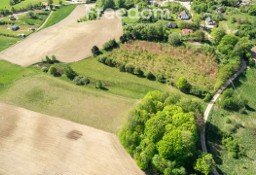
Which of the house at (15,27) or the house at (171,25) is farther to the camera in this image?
the house at (15,27)

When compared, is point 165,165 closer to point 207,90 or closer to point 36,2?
point 207,90

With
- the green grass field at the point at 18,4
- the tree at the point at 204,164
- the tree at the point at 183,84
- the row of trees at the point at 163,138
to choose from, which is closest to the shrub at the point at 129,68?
the tree at the point at 183,84

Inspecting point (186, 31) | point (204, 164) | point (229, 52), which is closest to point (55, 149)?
point (204, 164)

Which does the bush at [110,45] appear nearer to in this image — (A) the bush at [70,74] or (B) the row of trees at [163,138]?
(A) the bush at [70,74]

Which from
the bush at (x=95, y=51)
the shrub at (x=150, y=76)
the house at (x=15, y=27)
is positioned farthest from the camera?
the house at (x=15, y=27)

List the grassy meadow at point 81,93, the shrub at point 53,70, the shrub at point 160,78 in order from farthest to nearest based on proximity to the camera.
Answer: the shrub at point 53,70 → the shrub at point 160,78 → the grassy meadow at point 81,93
